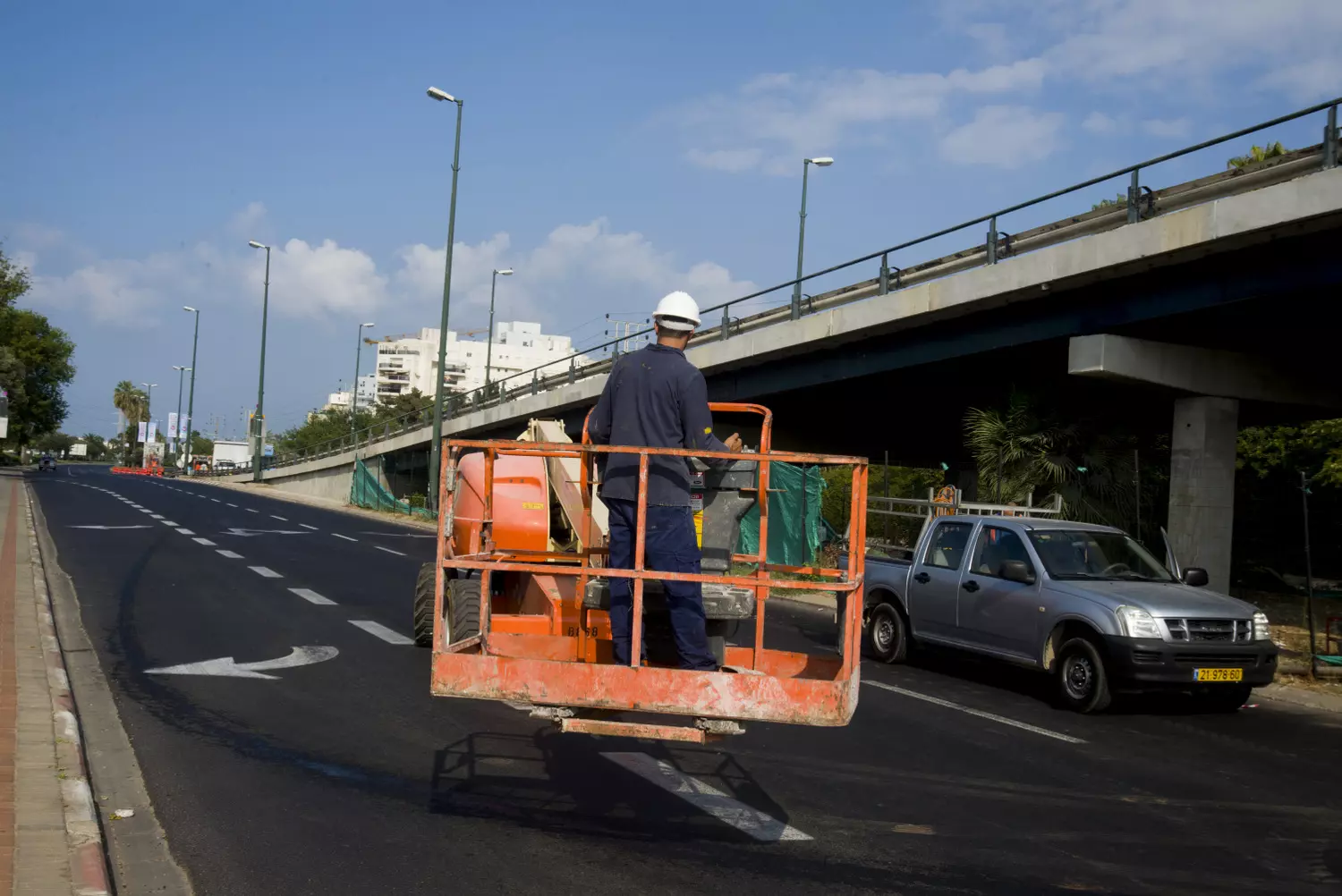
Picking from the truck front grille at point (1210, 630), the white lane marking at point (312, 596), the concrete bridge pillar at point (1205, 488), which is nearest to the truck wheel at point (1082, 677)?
the truck front grille at point (1210, 630)

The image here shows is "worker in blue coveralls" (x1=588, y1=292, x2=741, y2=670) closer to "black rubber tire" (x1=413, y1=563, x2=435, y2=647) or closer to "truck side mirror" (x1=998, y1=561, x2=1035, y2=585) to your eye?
"truck side mirror" (x1=998, y1=561, x2=1035, y2=585)

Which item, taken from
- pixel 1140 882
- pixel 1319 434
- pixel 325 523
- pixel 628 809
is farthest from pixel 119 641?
pixel 1319 434

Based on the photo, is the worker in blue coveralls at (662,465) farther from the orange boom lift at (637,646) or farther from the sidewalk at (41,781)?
the sidewalk at (41,781)

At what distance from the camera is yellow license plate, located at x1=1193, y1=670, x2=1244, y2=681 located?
10258mm

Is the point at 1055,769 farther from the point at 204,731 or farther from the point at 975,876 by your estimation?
the point at 204,731

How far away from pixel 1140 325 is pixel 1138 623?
28.0 feet

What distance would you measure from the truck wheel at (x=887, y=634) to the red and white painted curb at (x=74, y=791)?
7.63 metres

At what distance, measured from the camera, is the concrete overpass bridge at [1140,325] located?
50.0ft

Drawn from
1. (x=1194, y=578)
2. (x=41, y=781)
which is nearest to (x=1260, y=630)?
(x=1194, y=578)

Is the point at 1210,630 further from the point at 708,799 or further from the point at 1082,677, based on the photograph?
the point at 708,799

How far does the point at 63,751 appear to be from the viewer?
696 cm

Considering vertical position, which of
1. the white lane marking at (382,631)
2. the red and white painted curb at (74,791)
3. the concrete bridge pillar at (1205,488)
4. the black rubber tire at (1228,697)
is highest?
the concrete bridge pillar at (1205,488)

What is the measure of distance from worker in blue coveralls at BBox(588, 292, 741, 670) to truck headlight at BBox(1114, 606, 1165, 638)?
5635 millimetres

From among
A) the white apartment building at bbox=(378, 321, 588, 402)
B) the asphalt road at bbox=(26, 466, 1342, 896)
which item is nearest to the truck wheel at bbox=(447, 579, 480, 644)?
the asphalt road at bbox=(26, 466, 1342, 896)
